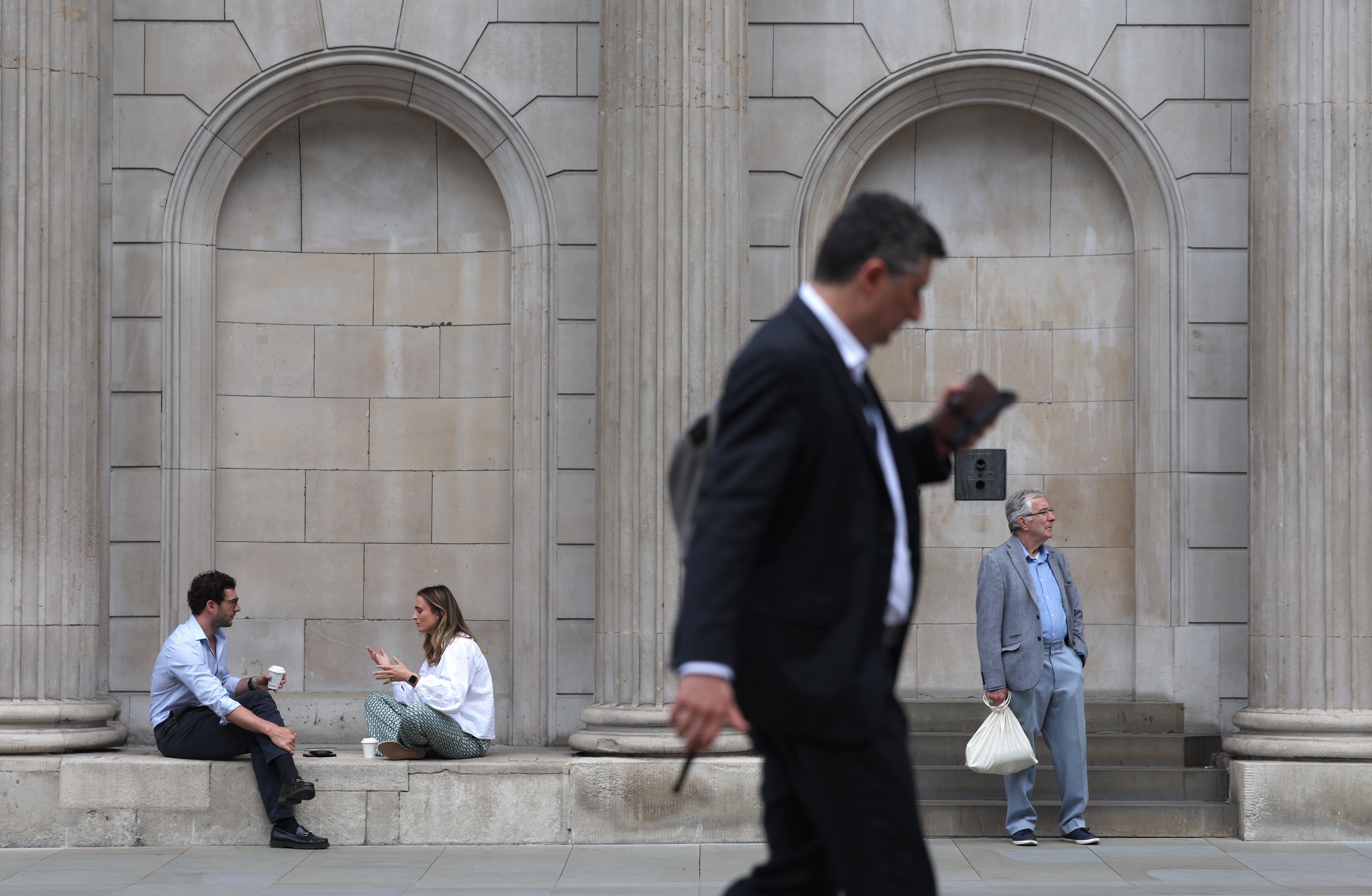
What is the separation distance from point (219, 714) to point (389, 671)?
3.16ft

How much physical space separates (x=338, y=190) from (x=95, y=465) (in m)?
2.60

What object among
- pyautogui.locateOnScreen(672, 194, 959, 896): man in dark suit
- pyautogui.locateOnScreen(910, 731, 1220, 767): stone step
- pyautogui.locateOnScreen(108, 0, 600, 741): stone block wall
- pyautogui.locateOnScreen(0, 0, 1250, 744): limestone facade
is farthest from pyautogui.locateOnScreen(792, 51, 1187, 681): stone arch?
pyautogui.locateOnScreen(672, 194, 959, 896): man in dark suit

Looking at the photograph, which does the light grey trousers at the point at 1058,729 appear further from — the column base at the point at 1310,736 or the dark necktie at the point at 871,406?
the dark necktie at the point at 871,406

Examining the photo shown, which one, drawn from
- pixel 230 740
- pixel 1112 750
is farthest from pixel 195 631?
pixel 1112 750

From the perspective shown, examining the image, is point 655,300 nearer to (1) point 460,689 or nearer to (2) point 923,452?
(1) point 460,689

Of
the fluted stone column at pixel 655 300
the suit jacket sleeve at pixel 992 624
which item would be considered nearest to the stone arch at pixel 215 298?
the fluted stone column at pixel 655 300

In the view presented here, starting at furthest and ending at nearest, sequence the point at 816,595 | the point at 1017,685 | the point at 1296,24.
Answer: the point at 1296,24, the point at 1017,685, the point at 816,595

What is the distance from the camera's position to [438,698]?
28.8ft

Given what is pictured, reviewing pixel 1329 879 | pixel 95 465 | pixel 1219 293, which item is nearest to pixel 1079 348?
pixel 1219 293

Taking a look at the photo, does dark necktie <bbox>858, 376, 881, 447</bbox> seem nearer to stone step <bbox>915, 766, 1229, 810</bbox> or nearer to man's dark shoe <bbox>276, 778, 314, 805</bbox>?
man's dark shoe <bbox>276, 778, 314, 805</bbox>

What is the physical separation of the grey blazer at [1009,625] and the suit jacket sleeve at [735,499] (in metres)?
5.44

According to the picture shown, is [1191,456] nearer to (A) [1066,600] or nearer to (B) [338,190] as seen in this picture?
(A) [1066,600]

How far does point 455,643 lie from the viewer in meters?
8.93

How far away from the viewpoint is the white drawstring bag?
325 inches
